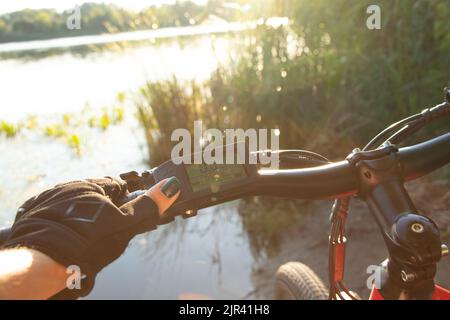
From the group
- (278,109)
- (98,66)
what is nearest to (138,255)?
(278,109)

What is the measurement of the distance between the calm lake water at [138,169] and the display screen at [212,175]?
272 centimetres

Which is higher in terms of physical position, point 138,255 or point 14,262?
point 14,262

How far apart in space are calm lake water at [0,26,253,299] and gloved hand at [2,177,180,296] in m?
2.83

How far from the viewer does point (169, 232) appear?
4605 mm

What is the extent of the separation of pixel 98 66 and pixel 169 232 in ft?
43.3

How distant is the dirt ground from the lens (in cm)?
310

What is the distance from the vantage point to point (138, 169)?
6.05 meters

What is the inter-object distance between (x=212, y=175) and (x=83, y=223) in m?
0.32

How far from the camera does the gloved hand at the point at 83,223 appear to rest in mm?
791

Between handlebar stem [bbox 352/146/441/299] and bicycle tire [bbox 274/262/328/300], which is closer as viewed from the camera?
handlebar stem [bbox 352/146/441/299]
